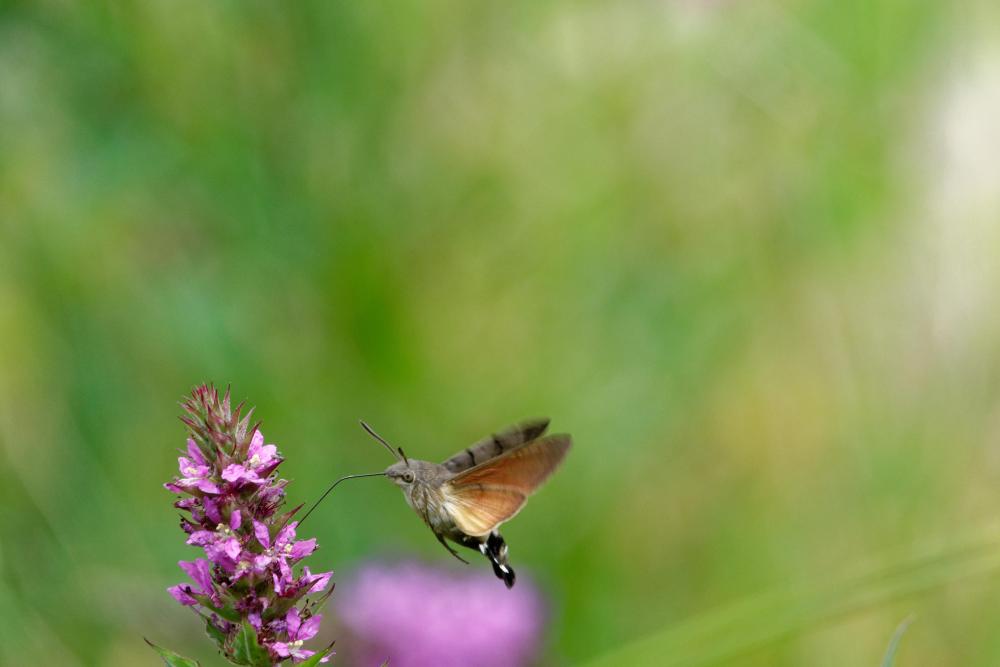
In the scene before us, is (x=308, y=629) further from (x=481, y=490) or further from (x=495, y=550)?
(x=495, y=550)

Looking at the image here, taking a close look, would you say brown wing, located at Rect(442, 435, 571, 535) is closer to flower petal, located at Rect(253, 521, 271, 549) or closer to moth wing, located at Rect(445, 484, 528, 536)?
moth wing, located at Rect(445, 484, 528, 536)

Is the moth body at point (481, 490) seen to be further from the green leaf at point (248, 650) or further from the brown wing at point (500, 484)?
the green leaf at point (248, 650)

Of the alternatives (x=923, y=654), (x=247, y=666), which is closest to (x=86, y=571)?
(x=247, y=666)

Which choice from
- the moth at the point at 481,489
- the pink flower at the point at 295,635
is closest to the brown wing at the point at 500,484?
the moth at the point at 481,489

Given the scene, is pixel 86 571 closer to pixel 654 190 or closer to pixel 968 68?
pixel 654 190

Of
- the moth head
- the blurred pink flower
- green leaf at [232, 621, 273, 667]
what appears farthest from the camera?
the blurred pink flower

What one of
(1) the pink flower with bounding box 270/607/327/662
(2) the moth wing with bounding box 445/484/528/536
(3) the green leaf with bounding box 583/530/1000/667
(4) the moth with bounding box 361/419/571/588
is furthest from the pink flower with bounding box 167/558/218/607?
(3) the green leaf with bounding box 583/530/1000/667

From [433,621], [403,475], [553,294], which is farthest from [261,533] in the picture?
[553,294]
